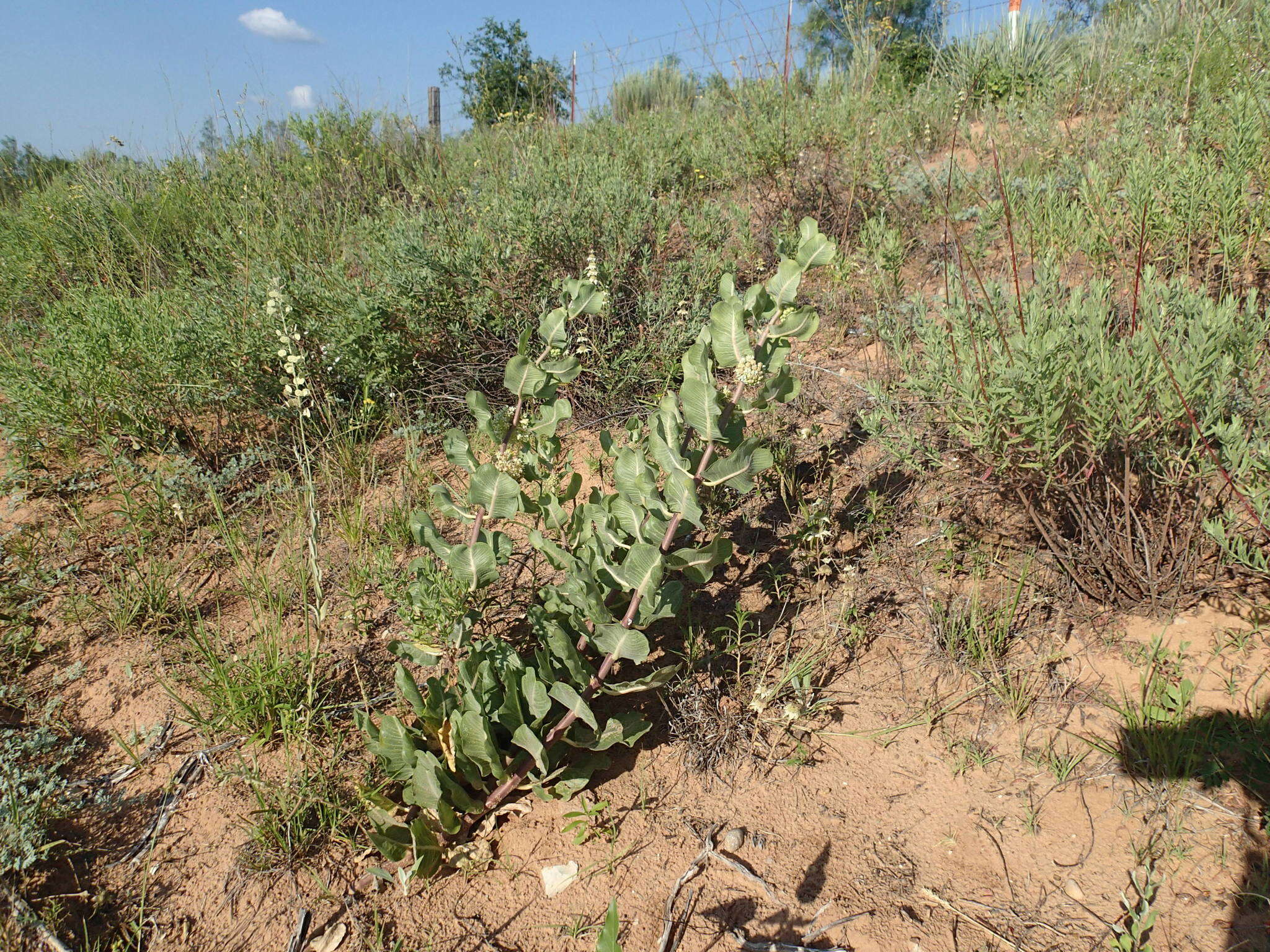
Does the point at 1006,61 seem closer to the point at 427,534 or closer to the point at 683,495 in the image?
the point at 683,495

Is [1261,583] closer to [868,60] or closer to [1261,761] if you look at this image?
[1261,761]

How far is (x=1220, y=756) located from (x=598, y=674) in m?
1.57

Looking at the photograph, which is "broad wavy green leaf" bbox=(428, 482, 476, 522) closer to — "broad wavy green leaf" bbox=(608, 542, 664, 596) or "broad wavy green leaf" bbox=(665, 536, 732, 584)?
"broad wavy green leaf" bbox=(608, 542, 664, 596)

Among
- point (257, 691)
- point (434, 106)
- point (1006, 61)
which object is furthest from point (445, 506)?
point (434, 106)

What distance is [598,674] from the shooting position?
6.26 feet

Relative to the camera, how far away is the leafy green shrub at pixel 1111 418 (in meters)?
1.99

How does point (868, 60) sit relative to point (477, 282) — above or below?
above

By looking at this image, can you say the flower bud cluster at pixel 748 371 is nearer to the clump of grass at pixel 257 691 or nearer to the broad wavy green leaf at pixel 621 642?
the broad wavy green leaf at pixel 621 642

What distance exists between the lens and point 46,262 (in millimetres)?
5625

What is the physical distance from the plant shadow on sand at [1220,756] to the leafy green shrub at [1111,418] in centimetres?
39

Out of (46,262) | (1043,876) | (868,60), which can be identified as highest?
(868,60)

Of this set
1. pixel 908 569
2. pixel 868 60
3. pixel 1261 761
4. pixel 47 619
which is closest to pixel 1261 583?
pixel 1261 761

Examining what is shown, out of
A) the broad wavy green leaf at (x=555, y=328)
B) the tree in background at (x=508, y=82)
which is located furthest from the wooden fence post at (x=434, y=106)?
the broad wavy green leaf at (x=555, y=328)

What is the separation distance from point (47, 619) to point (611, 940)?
95.0 inches
